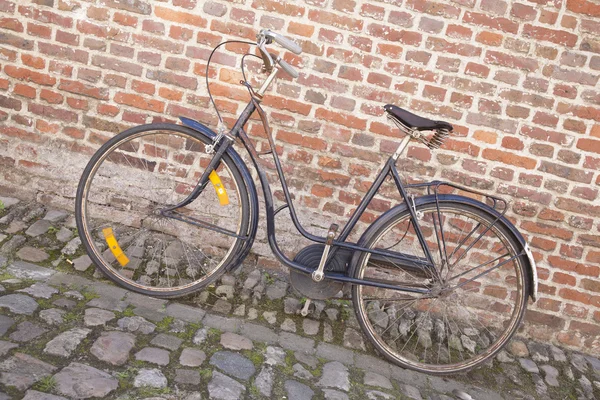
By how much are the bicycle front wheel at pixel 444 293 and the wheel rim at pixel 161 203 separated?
3.23ft

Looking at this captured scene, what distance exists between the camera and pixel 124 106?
3215 millimetres

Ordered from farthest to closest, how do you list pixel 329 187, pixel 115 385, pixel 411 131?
pixel 329 187, pixel 411 131, pixel 115 385

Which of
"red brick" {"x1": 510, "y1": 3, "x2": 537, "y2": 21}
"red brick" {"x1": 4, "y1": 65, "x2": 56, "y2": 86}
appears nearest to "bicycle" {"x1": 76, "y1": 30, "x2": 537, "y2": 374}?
"red brick" {"x1": 4, "y1": 65, "x2": 56, "y2": 86}

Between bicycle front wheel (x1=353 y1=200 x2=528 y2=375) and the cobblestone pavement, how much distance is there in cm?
14

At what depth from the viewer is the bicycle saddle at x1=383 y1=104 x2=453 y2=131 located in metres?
2.50

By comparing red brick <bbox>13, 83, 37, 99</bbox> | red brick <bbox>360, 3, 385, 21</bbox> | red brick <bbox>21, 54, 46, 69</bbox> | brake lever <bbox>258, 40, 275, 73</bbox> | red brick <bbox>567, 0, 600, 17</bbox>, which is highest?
red brick <bbox>567, 0, 600, 17</bbox>

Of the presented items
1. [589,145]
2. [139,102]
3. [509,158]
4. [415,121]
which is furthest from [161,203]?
[589,145]

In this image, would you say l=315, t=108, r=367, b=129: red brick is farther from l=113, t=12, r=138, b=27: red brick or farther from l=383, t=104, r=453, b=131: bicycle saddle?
l=113, t=12, r=138, b=27: red brick

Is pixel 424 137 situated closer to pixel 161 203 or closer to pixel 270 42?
pixel 270 42

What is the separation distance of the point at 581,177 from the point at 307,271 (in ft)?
5.70

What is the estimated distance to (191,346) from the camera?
2402mm

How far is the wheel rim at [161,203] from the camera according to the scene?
3.13 m

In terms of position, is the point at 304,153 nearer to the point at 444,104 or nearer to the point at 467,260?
the point at 444,104

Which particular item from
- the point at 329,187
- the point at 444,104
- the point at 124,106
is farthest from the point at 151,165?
the point at 444,104
